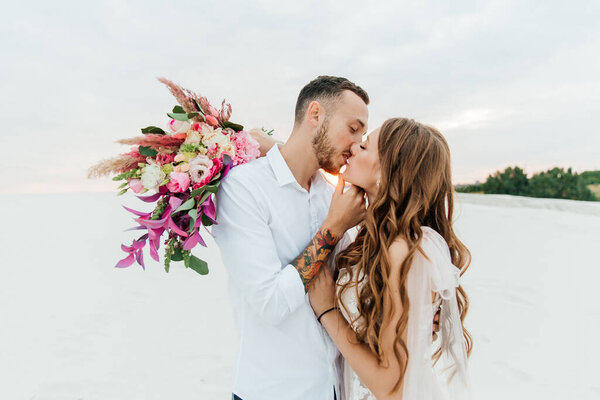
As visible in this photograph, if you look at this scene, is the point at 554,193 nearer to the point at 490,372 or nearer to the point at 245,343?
the point at 490,372

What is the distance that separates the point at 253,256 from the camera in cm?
174

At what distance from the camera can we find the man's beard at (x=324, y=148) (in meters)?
2.18

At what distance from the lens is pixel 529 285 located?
24.5 feet

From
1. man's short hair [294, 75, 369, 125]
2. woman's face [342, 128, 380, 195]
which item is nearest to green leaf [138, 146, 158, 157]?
man's short hair [294, 75, 369, 125]

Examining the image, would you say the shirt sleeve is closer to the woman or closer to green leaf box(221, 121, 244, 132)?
the woman

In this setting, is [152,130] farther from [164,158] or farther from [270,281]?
[270,281]

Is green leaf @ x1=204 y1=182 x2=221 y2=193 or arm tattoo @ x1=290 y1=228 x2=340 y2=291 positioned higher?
green leaf @ x1=204 y1=182 x2=221 y2=193

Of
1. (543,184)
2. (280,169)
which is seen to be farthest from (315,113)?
(543,184)

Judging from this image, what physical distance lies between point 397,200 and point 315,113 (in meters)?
0.69

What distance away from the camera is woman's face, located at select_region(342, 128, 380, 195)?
1.97m

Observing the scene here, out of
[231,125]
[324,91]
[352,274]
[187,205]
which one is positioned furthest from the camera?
[324,91]

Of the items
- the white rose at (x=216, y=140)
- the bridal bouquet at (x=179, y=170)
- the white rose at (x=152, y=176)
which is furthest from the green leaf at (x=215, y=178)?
the white rose at (x=152, y=176)

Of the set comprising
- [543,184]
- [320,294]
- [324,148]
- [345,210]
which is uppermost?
[324,148]

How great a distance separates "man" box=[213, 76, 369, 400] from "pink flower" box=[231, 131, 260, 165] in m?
0.07
